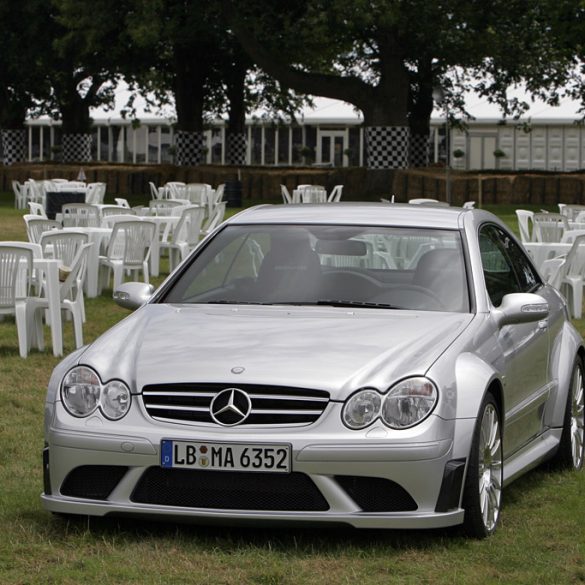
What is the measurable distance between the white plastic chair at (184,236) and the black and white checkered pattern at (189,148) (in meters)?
31.7

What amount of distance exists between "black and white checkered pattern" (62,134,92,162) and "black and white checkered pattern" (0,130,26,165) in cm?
416

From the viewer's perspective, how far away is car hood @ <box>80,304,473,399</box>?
19.1ft

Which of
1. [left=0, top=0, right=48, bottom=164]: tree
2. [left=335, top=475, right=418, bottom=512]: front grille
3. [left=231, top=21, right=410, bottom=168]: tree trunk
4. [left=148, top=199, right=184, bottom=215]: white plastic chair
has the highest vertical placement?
[left=0, top=0, right=48, bottom=164]: tree

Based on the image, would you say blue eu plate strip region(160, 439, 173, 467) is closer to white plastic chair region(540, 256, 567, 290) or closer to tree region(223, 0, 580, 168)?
white plastic chair region(540, 256, 567, 290)

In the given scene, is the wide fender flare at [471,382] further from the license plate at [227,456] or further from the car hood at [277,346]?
the license plate at [227,456]

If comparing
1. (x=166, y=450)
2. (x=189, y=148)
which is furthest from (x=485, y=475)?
(x=189, y=148)

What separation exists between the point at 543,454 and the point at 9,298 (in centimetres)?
603

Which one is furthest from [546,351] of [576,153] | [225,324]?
[576,153]

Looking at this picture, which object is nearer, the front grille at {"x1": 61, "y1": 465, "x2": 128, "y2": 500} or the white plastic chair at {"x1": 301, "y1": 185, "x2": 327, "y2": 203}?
the front grille at {"x1": 61, "y1": 465, "x2": 128, "y2": 500}

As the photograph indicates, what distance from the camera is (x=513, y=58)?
149 feet

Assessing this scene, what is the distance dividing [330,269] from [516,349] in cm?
87

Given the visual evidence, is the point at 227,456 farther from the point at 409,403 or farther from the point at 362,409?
the point at 409,403

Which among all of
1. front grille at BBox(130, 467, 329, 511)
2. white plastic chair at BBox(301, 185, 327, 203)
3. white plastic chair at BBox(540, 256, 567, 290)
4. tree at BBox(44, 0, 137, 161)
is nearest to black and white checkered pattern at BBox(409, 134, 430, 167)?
tree at BBox(44, 0, 137, 161)

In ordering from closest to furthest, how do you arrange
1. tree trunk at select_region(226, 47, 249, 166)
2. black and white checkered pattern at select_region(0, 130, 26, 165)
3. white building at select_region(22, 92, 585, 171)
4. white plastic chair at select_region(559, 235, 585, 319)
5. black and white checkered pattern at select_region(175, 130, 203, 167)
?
white plastic chair at select_region(559, 235, 585, 319) → black and white checkered pattern at select_region(175, 130, 203, 167) → tree trunk at select_region(226, 47, 249, 166) → white building at select_region(22, 92, 585, 171) → black and white checkered pattern at select_region(0, 130, 26, 165)
